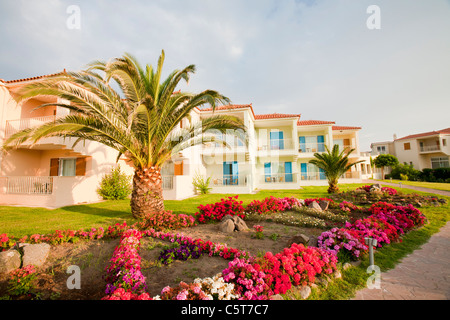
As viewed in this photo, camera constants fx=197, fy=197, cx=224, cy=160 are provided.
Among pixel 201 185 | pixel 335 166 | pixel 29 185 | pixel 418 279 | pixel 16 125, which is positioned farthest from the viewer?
pixel 201 185

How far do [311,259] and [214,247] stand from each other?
207 cm

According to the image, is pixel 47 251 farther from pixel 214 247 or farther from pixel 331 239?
pixel 331 239

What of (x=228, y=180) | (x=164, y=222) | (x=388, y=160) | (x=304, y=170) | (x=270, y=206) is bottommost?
(x=164, y=222)

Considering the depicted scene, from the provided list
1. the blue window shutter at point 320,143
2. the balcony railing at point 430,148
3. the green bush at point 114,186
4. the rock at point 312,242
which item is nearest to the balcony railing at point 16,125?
the green bush at point 114,186

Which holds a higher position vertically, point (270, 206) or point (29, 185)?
point (29, 185)

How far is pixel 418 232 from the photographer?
6.04 m

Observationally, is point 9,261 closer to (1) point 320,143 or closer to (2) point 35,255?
(2) point 35,255

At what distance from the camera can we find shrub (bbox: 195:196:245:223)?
7.16 meters

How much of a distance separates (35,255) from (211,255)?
371 centimetres

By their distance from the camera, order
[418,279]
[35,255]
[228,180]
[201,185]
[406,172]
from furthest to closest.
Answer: [406,172], [228,180], [201,185], [35,255], [418,279]

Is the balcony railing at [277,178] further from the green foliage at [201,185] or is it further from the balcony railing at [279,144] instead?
the green foliage at [201,185]

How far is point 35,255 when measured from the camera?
13.7 ft

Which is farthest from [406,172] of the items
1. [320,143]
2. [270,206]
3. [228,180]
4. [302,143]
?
[270,206]

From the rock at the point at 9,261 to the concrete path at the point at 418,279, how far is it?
6.11m
